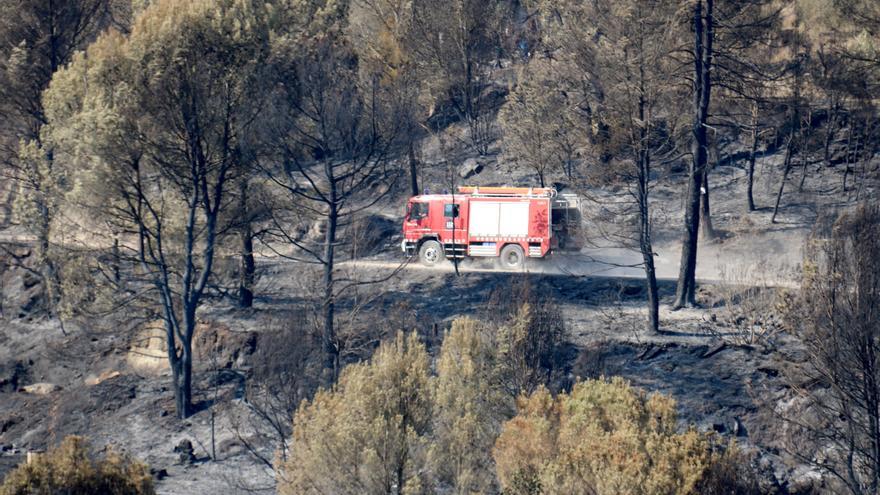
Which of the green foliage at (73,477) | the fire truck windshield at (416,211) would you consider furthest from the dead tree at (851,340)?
the fire truck windshield at (416,211)

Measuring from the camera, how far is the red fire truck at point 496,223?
33.8 metres

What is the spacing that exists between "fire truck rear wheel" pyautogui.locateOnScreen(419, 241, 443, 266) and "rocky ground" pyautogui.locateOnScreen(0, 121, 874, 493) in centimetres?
37

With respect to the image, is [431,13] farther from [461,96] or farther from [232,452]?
[232,452]

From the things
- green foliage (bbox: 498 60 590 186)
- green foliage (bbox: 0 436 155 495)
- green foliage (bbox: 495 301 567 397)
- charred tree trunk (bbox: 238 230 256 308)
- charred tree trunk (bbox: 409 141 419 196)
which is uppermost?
green foliage (bbox: 498 60 590 186)

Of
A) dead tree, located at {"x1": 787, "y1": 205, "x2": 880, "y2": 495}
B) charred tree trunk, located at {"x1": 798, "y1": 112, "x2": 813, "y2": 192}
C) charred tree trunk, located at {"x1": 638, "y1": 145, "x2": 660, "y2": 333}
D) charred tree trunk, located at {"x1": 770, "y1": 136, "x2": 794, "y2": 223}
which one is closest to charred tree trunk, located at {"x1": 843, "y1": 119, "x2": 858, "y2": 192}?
charred tree trunk, located at {"x1": 798, "y1": 112, "x2": 813, "y2": 192}

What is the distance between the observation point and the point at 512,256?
3438cm

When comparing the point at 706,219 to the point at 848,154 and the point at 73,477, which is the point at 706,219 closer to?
the point at 848,154

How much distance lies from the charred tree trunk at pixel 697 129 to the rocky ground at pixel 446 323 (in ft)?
5.14

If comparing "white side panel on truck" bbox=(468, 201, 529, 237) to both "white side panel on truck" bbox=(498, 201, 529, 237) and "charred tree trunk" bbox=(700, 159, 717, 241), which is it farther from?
"charred tree trunk" bbox=(700, 159, 717, 241)

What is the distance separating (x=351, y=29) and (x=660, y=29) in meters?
18.3

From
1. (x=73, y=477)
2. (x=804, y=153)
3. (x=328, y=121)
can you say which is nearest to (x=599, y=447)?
(x=73, y=477)

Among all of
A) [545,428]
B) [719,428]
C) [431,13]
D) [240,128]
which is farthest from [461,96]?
[545,428]

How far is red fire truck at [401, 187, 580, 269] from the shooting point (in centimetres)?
3381

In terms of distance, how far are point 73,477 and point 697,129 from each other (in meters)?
19.2
